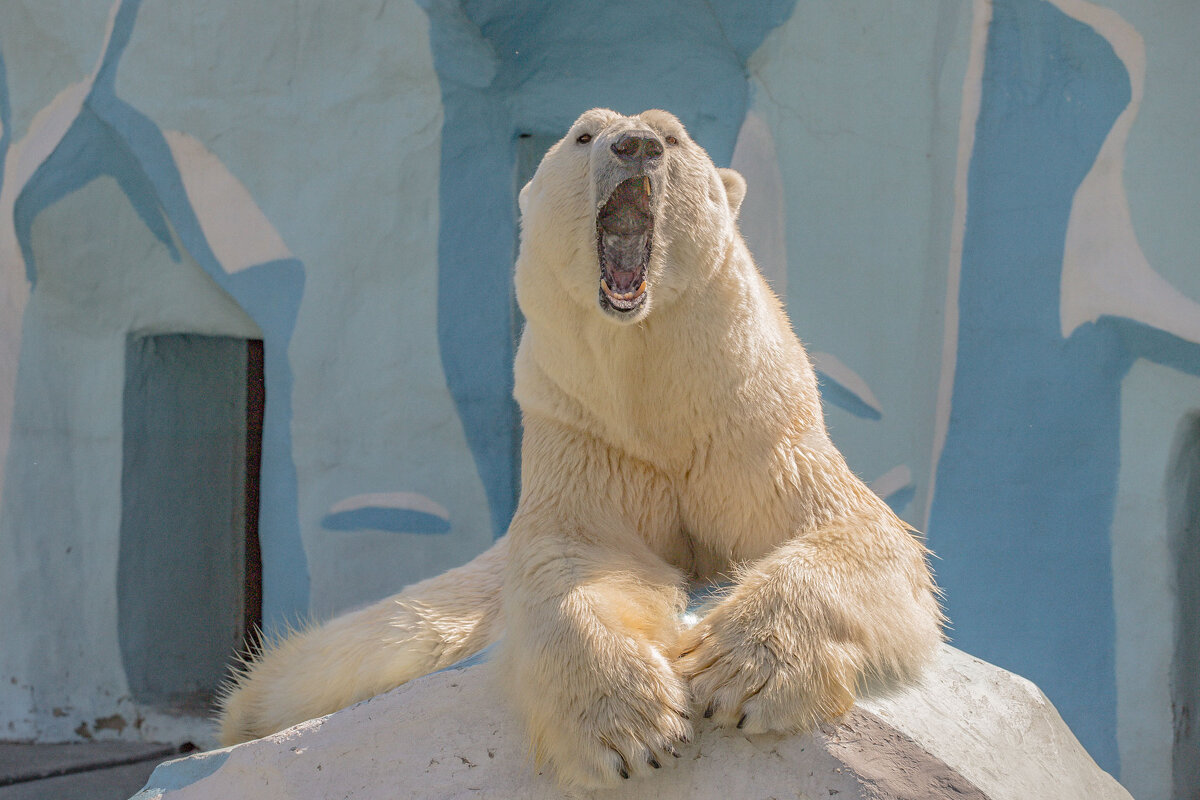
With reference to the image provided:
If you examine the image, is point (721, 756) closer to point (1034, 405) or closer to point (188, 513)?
point (1034, 405)

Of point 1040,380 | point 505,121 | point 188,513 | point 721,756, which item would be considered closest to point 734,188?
point 721,756

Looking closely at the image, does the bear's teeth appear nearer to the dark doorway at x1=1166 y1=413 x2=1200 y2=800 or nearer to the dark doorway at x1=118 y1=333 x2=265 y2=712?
the dark doorway at x1=1166 y1=413 x2=1200 y2=800

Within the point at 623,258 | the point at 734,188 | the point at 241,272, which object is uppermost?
the point at 734,188

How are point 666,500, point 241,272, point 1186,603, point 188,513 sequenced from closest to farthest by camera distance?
1. point 666,500
2. point 1186,603
3. point 241,272
4. point 188,513

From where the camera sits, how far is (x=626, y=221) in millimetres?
1665

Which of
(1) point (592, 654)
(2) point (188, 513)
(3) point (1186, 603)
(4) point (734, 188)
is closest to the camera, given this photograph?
(1) point (592, 654)

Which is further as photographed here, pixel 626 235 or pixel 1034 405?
→ pixel 1034 405

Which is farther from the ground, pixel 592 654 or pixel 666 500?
pixel 666 500

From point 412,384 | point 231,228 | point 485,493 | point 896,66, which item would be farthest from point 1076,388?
point 231,228

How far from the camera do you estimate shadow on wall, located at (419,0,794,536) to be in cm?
419

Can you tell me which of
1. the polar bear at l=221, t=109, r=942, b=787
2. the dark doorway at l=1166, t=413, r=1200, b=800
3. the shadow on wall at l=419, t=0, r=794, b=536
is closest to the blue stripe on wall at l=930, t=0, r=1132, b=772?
the dark doorway at l=1166, t=413, r=1200, b=800

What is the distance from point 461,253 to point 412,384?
62 centimetres

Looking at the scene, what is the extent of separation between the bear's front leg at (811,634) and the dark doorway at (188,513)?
3.72 m

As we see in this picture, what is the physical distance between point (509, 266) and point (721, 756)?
3.09 metres
